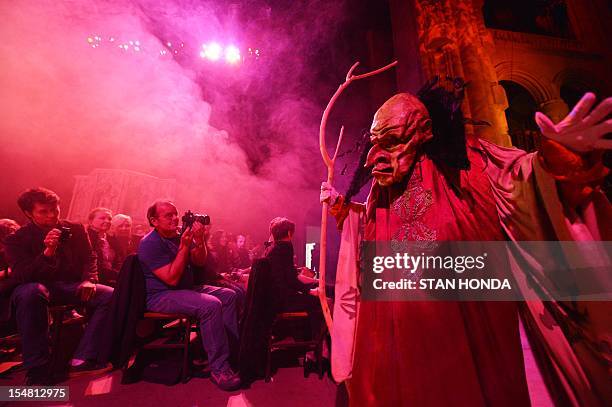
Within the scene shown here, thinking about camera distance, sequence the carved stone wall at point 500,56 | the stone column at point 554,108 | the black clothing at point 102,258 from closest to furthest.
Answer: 1. the black clothing at point 102,258
2. the carved stone wall at point 500,56
3. the stone column at point 554,108

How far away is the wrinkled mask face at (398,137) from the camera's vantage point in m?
1.57

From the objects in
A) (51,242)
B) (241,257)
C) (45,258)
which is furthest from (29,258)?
(241,257)

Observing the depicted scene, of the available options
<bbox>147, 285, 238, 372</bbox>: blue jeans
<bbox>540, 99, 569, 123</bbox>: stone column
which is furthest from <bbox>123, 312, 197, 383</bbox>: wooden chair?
<bbox>540, 99, 569, 123</bbox>: stone column

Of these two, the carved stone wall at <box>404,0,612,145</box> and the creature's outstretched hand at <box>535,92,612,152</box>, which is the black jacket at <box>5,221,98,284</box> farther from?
the carved stone wall at <box>404,0,612,145</box>

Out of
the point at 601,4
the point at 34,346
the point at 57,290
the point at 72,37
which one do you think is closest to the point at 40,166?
the point at 72,37

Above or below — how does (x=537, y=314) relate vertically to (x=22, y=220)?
below

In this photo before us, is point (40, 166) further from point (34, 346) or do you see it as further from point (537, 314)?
point (537, 314)

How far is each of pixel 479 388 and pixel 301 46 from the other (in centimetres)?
644

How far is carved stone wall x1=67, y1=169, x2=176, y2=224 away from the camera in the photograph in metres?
8.30

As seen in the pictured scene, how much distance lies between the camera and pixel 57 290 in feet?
9.04

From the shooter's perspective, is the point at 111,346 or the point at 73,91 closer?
the point at 111,346

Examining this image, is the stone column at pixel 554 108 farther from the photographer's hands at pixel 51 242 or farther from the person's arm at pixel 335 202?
the photographer's hands at pixel 51 242

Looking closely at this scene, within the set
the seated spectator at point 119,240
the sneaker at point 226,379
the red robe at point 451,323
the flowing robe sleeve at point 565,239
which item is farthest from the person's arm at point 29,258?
the flowing robe sleeve at point 565,239

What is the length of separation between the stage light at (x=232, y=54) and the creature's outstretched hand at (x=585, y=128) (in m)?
6.18
